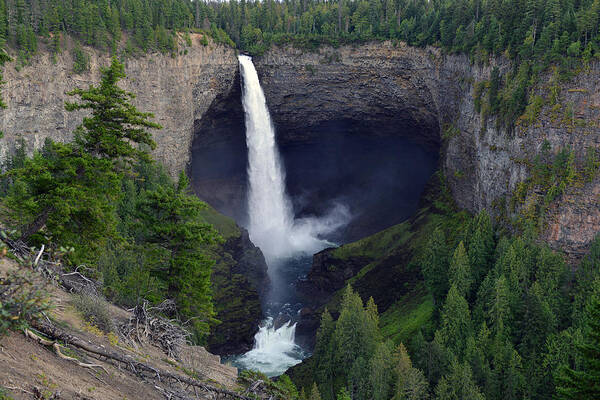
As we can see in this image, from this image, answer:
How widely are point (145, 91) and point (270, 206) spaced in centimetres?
2715

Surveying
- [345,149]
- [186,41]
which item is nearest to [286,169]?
[345,149]

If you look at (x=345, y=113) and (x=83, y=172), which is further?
(x=345, y=113)

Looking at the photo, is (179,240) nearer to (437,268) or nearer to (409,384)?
(409,384)

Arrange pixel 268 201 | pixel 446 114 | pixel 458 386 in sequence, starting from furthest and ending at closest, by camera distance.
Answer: pixel 268 201, pixel 446 114, pixel 458 386

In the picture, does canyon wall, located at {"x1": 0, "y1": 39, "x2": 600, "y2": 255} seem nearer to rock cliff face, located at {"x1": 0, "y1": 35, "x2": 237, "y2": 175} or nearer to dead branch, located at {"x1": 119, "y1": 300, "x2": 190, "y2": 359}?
rock cliff face, located at {"x1": 0, "y1": 35, "x2": 237, "y2": 175}

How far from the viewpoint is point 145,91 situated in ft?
229

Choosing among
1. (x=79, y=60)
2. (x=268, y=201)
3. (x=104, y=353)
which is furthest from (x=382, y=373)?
(x=268, y=201)

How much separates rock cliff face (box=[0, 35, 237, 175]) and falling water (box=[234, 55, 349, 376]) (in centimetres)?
433

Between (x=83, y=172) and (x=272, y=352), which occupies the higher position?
(x=83, y=172)

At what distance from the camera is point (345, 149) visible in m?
91.6

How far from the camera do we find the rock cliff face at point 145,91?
2238 inches

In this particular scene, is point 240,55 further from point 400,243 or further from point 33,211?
point 33,211

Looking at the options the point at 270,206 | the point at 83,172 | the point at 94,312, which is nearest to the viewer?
the point at 94,312

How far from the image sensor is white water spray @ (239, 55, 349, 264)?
80.1 meters
